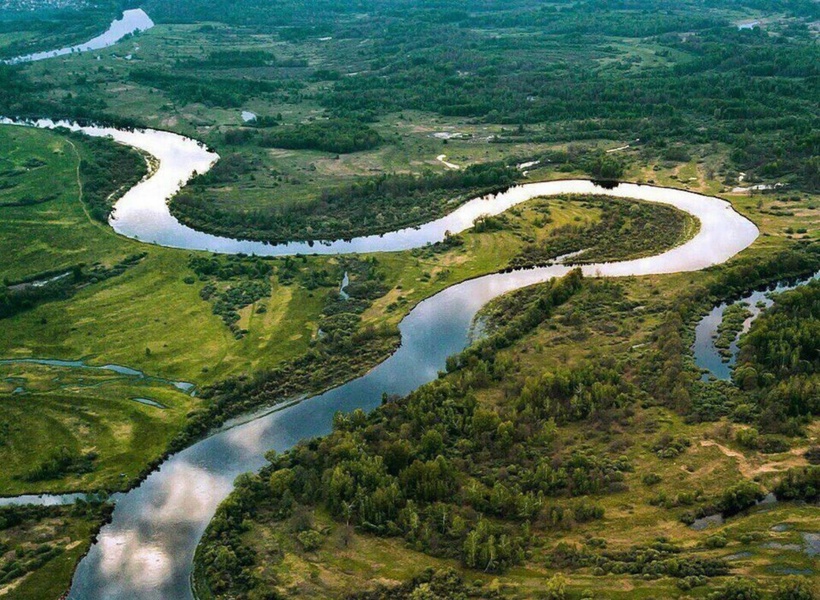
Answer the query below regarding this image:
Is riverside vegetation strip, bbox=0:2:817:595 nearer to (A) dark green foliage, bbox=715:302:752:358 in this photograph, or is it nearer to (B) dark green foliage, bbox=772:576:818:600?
(B) dark green foliage, bbox=772:576:818:600

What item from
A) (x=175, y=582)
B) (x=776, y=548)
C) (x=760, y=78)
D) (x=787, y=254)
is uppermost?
(x=760, y=78)

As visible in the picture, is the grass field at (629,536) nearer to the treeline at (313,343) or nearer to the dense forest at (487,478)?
the dense forest at (487,478)

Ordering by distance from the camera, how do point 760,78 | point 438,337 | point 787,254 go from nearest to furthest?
1. point 438,337
2. point 787,254
3. point 760,78

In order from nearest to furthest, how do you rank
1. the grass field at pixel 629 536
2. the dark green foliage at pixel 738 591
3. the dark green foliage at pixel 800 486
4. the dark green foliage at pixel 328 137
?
the dark green foliage at pixel 738 591, the grass field at pixel 629 536, the dark green foliage at pixel 800 486, the dark green foliage at pixel 328 137

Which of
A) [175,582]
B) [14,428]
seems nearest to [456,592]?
[175,582]

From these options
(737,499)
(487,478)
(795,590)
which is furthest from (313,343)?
(795,590)

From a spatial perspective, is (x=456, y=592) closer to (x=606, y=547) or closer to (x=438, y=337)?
(x=606, y=547)

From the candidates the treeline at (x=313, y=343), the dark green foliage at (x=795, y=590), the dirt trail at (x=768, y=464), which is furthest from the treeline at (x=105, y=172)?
the dark green foliage at (x=795, y=590)

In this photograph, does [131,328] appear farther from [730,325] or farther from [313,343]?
[730,325]
